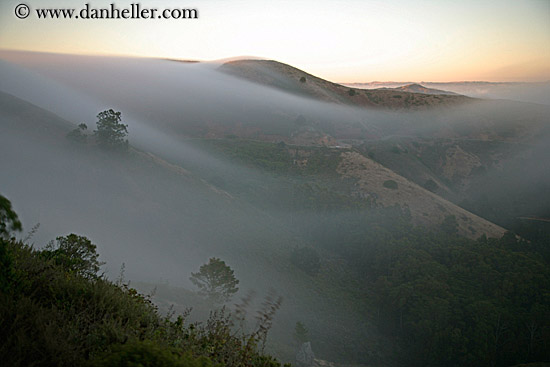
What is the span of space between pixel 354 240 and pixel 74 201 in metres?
33.0

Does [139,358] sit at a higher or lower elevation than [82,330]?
higher

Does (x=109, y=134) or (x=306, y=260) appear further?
(x=109, y=134)

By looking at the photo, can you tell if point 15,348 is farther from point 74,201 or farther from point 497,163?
point 497,163

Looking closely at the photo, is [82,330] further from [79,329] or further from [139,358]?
[139,358]

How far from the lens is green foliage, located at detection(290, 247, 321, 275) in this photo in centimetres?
3638

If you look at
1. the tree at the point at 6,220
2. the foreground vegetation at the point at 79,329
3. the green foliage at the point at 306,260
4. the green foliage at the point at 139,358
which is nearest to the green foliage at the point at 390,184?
the green foliage at the point at 306,260

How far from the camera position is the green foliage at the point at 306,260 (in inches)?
1432

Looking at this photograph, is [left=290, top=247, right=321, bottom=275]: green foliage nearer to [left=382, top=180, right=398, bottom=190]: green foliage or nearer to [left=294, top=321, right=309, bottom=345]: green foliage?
[left=294, top=321, right=309, bottom=345]: green foliage

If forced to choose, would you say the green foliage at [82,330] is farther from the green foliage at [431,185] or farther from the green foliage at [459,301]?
the green foliage at [431,185]

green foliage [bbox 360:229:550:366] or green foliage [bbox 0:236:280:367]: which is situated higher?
green foliage [bbox 0:236:280:367]

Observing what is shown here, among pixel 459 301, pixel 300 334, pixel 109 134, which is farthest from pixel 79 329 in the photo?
pixel 109 134

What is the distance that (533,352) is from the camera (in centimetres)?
2689

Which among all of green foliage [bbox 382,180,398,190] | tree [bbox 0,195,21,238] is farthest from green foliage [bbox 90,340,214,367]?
green foliage [bbox 382,180,398,190]

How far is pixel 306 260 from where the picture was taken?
3669 cm
